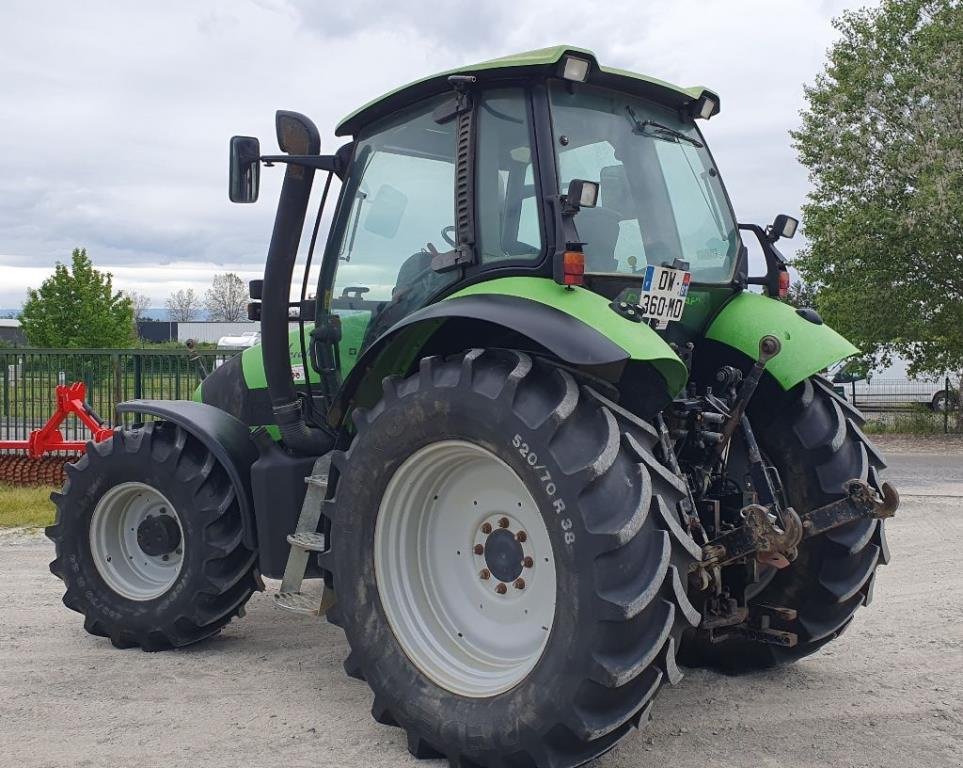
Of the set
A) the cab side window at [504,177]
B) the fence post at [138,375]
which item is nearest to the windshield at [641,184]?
the cab side window at [504,177]

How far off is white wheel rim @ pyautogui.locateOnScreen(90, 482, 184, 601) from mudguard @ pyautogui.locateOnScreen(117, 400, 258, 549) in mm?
460

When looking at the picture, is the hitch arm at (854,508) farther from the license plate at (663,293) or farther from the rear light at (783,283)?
the rear light at (783,283)

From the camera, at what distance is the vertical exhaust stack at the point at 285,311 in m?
4.95

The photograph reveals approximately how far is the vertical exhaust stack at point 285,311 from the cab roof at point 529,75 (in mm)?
332

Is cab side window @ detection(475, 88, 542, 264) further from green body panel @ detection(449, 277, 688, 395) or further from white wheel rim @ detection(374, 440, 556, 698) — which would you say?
white wheel rim @ detection(374, 440, 556, 698)

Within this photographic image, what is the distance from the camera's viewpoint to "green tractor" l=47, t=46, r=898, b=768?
11.0ft

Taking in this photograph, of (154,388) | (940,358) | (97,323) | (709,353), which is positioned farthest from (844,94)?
(97,323)

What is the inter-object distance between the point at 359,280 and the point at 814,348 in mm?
2105

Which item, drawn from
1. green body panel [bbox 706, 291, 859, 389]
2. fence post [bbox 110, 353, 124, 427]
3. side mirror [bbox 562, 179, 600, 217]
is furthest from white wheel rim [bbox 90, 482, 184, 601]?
fence post [bbox 110, 353, 124, 427]

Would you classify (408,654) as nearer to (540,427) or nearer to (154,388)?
(540,427)

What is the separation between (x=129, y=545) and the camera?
549cm

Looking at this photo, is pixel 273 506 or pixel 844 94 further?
pixel 844 94

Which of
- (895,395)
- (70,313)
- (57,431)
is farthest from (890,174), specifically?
(70,313)

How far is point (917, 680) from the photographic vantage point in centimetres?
462
